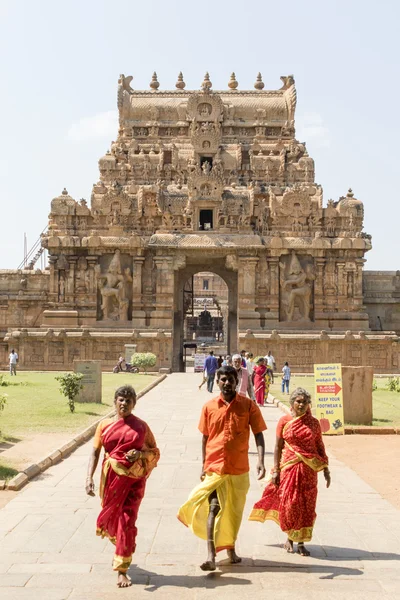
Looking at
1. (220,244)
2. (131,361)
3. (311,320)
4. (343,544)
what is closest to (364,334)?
(311,320)

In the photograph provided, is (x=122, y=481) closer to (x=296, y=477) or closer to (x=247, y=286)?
(x=296, y=477)

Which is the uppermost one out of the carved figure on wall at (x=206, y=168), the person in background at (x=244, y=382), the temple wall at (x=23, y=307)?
the carved figure on wall at (x=206, y=168)

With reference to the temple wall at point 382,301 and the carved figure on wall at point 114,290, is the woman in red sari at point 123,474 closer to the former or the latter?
the carved figure on wall at point 114,290

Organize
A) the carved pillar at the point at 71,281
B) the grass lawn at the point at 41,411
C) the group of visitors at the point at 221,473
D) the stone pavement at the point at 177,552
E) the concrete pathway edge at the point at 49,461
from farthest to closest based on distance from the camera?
the carved pillar at the point at 71,281 < the grass lawn at the point at 41,411 < the concrete pathway edge at the point at 49,461 < the group of visitors at the point at 221,473 < the stone pavement at the point at 177,552

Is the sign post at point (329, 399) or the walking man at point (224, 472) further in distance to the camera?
the sign post at point (329, 399)

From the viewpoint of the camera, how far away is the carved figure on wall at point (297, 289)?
39594mm

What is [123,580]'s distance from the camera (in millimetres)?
6605

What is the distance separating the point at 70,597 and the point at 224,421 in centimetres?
221

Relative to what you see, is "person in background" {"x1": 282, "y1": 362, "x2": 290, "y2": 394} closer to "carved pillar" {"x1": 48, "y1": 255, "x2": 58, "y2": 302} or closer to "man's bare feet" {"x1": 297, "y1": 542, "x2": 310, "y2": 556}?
"carved pillar" {"x1": 48, "y1": 255, "x2": 58, "y2": 302}

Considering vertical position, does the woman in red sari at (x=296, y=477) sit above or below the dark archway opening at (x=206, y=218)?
below

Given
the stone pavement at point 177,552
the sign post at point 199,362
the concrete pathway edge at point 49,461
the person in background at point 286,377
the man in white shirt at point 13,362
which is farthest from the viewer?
the sign post at point 199,362

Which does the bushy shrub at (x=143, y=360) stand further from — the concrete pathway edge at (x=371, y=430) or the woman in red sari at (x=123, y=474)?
the woman in red sari at (x=123, y=474)

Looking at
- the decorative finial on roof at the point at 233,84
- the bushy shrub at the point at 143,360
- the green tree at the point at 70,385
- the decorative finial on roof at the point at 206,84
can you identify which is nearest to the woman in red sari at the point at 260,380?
the green tree at the point at 70,385

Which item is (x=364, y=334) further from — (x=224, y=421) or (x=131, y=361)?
(x=224, y=421)
